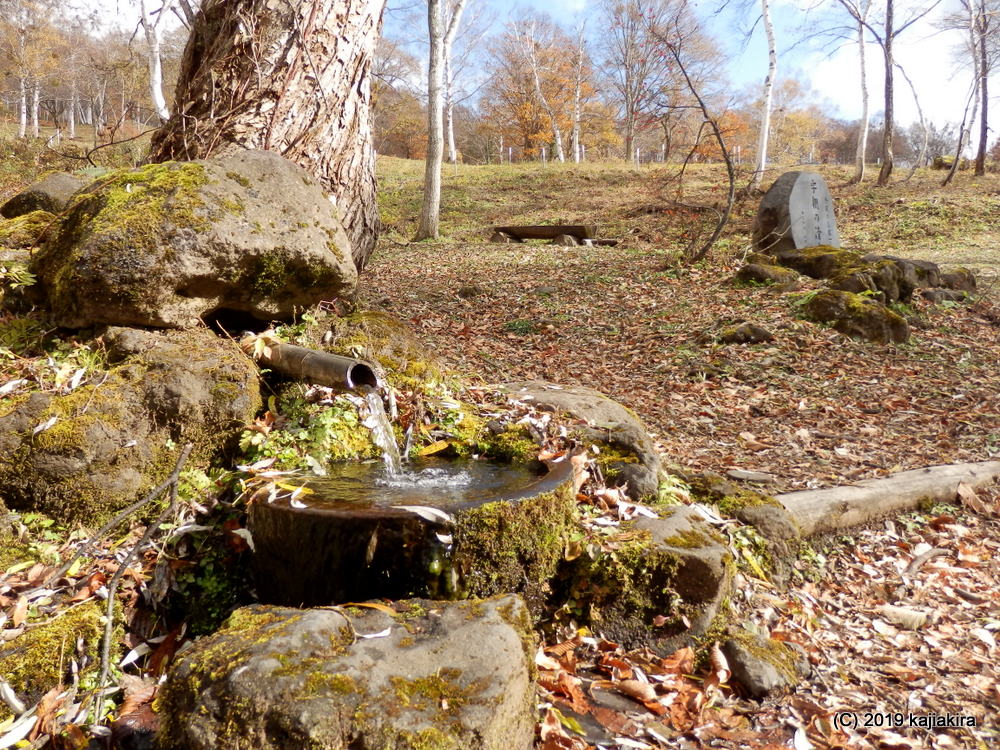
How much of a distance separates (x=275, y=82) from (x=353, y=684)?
14.8 ft

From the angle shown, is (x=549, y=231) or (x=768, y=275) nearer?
(x=768, y=275)

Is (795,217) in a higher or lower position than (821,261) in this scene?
higher

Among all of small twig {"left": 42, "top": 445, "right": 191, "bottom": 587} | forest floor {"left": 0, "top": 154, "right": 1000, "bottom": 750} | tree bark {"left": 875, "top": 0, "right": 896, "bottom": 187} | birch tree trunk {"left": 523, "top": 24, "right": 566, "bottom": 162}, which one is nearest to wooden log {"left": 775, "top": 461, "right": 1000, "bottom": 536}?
forest floor {"left": 0, "top": 154, "right": 1000, "bottom": 750}

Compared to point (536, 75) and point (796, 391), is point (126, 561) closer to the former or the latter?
point (796, 391)

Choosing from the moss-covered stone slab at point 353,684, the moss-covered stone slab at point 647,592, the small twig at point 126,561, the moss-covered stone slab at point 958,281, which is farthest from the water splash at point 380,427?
the moss-covered stone slab at point 958,281

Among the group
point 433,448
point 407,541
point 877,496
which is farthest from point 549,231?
point 407,541

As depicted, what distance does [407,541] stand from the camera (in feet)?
8.71

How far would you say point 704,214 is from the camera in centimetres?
1459

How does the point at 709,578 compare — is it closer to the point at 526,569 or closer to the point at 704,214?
the point at 526,569

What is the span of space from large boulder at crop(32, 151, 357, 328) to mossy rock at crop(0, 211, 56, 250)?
27.8 inches

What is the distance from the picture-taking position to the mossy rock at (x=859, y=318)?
8289 millimetres

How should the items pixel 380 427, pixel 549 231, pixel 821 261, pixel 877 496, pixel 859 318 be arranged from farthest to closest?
pixel 549 231 < pixel 821 261 < pixel 859 318 < pixel 877 496 < pixel 380 427

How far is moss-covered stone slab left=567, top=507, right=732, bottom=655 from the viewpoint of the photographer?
3.19 meters

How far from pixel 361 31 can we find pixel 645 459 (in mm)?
4150
